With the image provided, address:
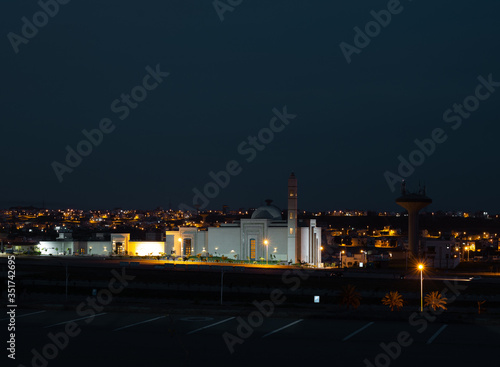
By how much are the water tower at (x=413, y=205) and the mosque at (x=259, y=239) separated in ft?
37.8

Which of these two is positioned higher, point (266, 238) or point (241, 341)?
point (266, 238)

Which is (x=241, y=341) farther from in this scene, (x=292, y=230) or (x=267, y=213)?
(x=267, y=213)

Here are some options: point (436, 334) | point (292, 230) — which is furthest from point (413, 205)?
point (436, 334)

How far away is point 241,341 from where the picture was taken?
26.5 meters

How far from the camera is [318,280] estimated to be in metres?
56.9

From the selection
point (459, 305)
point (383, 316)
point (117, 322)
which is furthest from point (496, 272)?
point (117, 322)

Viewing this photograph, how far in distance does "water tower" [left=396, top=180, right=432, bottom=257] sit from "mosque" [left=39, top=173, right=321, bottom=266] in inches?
453

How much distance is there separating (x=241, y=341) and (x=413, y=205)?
6376 cm

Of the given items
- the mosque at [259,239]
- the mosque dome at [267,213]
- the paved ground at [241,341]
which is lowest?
the paved ground at [241,341]

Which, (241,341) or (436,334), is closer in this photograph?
(241,341)

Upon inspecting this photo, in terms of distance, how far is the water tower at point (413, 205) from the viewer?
85000mm

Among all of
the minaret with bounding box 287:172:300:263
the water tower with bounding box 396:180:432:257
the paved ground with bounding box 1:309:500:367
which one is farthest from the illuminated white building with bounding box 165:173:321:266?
the paved ground with bounding box 1:309:500:367

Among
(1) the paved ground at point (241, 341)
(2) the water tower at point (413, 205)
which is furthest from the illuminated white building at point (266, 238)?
(1) the paved ground at point (241, 341)

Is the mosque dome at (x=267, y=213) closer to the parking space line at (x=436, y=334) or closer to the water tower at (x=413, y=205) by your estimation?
the water tower at (x=413, y=205)
